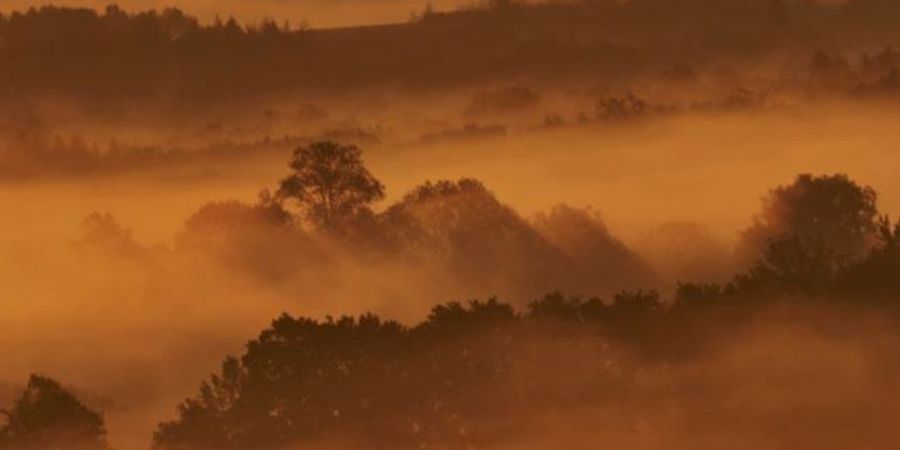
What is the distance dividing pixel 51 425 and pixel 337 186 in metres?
81.0

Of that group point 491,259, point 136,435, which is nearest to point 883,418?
point 136,435

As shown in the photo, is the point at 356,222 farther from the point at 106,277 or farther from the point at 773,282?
the point at 773,282

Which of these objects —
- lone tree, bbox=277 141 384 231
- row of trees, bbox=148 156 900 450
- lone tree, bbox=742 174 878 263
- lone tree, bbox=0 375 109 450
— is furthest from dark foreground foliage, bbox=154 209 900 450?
lone tree, bbox=277 141 384 231

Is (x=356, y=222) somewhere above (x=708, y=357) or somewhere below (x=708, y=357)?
above

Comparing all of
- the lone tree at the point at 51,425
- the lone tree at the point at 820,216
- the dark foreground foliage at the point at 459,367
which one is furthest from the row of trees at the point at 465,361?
the lone tree at the point at 820,216

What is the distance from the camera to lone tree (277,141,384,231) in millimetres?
153125

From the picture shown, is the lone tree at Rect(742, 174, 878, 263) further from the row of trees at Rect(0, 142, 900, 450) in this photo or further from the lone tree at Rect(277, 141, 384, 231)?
the row of trees at Rect(0, 142, 900, 450)

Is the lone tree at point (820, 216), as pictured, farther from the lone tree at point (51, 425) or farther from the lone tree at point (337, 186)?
the lone tree at point (51, 425)

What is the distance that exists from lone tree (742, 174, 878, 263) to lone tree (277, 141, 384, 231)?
15969mm

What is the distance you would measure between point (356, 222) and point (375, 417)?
80.2 meters

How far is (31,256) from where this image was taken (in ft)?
646

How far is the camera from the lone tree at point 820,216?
127 meters

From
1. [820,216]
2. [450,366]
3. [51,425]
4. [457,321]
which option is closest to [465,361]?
[450,366]

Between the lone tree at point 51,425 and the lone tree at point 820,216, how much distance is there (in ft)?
148
